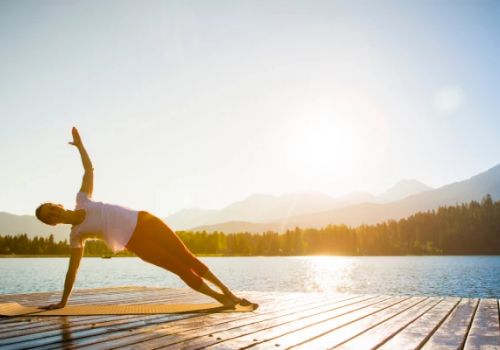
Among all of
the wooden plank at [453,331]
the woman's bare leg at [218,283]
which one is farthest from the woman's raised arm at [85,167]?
the wooden plank at [453,331]

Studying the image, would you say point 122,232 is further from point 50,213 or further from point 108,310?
point 108,310

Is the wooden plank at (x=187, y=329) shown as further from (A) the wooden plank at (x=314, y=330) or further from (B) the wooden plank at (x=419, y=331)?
(B) the wooden plank at (x=419, y=331)

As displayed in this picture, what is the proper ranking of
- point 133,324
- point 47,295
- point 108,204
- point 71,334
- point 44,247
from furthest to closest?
point 44,247 < point 47,295 < point 108,204 < point 133,324 < point 71,334

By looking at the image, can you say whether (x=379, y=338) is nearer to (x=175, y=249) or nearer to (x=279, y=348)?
(x=279, y=348)

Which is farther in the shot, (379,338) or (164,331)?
(164,331)

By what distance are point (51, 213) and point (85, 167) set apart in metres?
1.17

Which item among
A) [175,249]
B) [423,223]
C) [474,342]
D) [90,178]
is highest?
[423,223]

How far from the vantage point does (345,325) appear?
600cm

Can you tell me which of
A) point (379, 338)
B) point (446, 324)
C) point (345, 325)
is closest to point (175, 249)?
point (345, 325)

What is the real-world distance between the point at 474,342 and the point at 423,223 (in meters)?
181

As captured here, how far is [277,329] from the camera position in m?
5.59

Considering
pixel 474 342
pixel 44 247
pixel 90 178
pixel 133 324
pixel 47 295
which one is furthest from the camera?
pixel 44 247

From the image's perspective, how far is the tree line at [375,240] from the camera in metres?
168

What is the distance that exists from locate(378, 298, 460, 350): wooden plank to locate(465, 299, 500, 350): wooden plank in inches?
17.1
